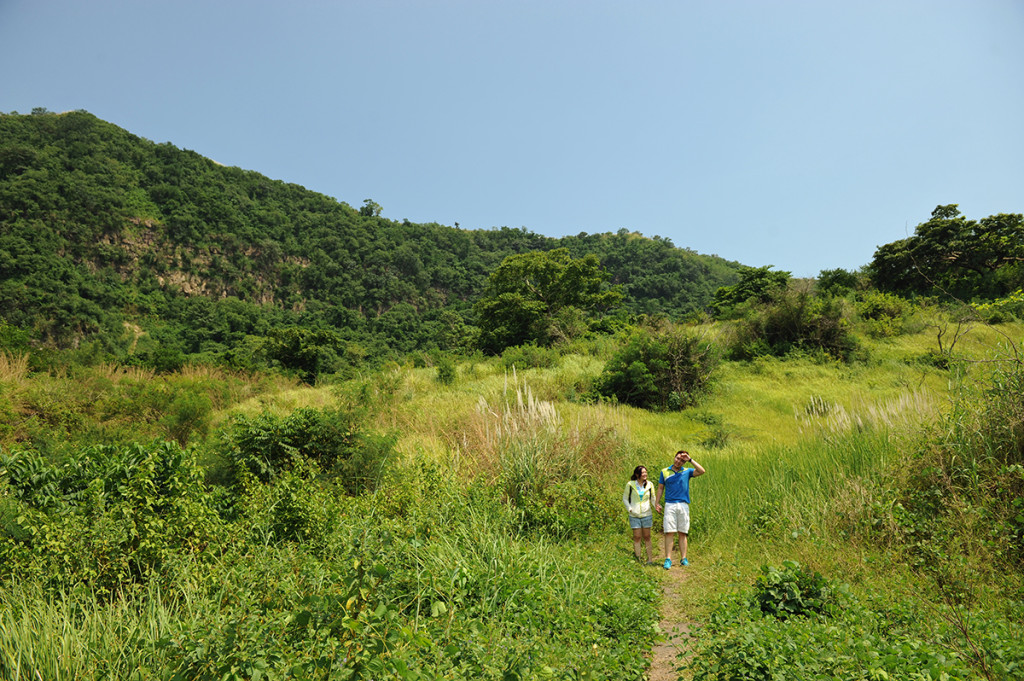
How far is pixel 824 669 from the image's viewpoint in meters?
2.86

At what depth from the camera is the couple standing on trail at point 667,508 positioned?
6.67 m

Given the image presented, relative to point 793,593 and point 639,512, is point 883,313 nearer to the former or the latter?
point 639,512

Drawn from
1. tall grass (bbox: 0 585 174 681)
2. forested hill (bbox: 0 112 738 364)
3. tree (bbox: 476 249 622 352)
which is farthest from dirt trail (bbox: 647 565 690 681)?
forested hill (bbox: 0 112 738 364)

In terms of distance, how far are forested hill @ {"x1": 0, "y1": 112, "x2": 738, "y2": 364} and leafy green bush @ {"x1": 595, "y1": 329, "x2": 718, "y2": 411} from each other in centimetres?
1929

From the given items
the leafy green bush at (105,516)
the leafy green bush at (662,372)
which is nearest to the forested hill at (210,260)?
the leafy green bush at (662,372)

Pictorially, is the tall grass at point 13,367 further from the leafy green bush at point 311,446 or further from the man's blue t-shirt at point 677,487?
the man's blue t-shirt at point 677,487

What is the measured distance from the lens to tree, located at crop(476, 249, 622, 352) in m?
33.8

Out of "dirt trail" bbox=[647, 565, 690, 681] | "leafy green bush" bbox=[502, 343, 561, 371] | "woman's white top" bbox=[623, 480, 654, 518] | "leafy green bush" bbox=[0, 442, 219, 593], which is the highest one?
"leafy green bush" bbox=[502, 343, 561, 371]

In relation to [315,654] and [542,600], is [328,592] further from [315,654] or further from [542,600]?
[542,600]

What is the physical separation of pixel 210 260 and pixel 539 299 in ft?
131

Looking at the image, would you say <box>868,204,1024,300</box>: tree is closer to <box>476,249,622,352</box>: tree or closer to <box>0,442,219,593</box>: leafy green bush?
<box>476,249,622,352</box>: tree

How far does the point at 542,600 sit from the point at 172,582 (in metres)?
3.00

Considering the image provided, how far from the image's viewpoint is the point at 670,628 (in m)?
4.57

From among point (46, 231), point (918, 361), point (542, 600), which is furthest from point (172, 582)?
point (46, 231)
